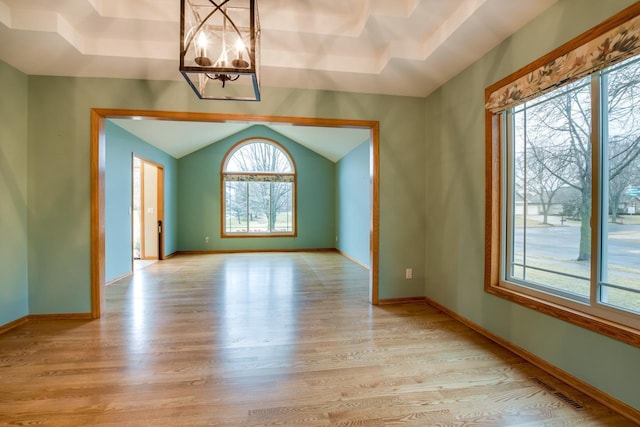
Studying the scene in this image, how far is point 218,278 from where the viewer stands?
15.1ft

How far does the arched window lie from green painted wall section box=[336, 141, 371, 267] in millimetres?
1333

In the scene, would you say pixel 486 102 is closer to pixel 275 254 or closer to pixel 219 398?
pixel 219 398

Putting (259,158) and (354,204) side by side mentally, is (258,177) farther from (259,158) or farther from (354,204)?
(354,204)

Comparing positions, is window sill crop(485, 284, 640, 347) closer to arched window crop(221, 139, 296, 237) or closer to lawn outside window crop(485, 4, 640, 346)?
lawn outside window crop(485, 4, 640, 346)

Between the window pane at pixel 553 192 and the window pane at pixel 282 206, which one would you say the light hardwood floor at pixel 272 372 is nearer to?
the window pane at pixel 553 192

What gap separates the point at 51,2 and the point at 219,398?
9.84 ft

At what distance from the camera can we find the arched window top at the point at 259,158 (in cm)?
760

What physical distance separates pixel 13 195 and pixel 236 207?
16.7 feet

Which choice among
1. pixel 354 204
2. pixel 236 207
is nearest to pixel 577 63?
pixel 354 204

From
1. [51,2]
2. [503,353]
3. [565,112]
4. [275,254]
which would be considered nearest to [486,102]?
[565,112]

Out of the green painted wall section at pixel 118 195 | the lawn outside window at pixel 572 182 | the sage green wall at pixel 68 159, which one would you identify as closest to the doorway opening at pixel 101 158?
the sage green wall at pixel 68 159

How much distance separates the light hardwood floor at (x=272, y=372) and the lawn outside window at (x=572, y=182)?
56 centimetres

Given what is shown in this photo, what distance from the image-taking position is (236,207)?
7676 millimetres

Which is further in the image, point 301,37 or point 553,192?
point 301,37
